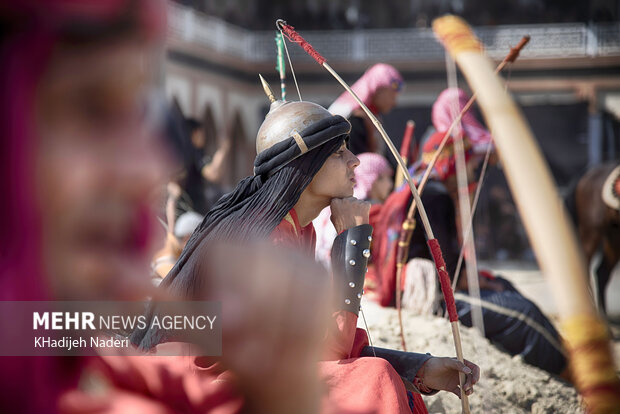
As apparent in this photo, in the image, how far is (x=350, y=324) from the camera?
2.27 metres

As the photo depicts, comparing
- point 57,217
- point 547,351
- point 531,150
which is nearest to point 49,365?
point 57,217

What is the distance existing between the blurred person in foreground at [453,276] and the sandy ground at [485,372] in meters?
0.08

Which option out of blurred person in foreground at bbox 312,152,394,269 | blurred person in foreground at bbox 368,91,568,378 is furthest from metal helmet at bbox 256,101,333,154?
blurred person in foreground at bbox 312,152,394,269

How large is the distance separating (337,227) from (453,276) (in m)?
1.87

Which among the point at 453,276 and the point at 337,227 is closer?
the point at 337,227

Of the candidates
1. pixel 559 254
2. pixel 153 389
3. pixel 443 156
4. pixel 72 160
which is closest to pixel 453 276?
pixel 443 156

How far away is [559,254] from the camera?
125 cm

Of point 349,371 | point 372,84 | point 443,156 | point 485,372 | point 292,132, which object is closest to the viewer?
point 349,371

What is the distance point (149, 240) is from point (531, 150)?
2.25ft

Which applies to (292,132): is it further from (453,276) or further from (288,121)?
(453,276)

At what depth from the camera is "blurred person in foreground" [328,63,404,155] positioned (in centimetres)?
500

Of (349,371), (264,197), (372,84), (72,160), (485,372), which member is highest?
(372,84)

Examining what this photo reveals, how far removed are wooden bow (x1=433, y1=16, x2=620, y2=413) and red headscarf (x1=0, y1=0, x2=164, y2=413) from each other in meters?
0.68

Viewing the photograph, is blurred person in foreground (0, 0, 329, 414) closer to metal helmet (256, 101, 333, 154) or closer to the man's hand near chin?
metal helmet (256, 101, 333, 154)
